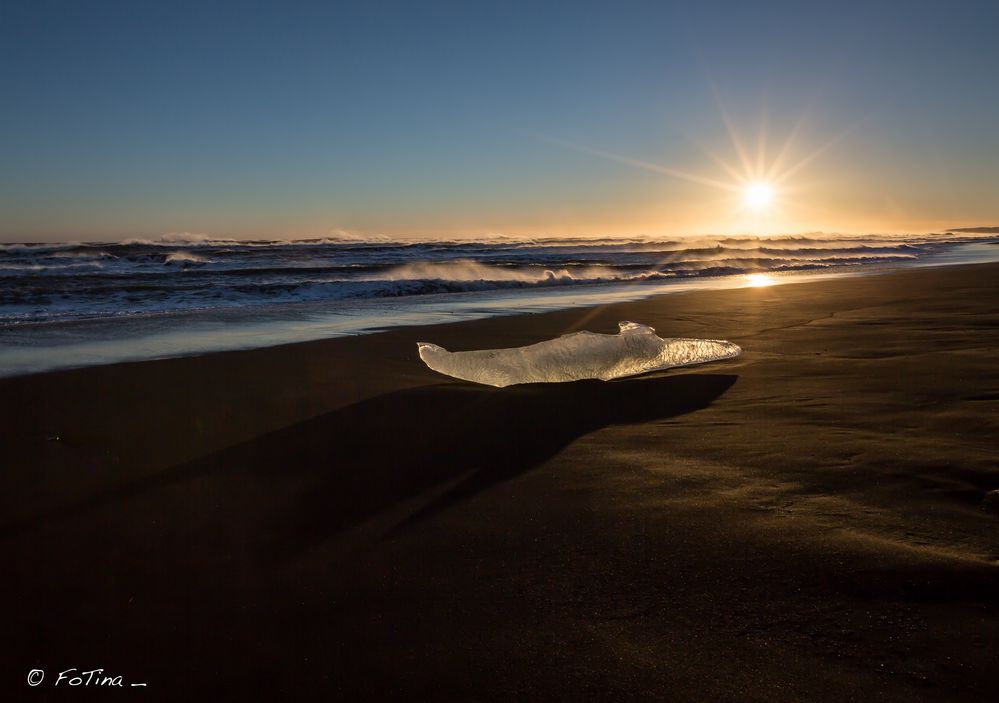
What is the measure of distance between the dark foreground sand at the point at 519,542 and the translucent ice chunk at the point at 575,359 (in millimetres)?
252

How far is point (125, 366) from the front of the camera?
17.9ft

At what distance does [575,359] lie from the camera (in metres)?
4.47

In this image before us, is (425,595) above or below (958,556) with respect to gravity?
below

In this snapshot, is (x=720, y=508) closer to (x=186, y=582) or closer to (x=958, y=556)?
(x=958, y=556)

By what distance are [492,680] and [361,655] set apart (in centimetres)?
31

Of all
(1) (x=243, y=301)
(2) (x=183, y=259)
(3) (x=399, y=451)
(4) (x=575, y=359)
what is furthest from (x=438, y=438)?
(2) (x=183, y=259)

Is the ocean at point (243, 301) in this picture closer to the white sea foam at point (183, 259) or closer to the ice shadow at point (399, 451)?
the white sea foam at point (183, 259)

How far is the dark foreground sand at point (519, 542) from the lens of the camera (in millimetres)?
1517

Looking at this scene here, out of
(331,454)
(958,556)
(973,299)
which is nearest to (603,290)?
(973,299)

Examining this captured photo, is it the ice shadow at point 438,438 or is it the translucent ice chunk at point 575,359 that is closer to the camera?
the ice shadow at point 438,438

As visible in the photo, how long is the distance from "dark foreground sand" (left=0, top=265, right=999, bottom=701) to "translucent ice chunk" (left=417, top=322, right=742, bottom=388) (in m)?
0.25

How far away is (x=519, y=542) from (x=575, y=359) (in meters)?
2.46

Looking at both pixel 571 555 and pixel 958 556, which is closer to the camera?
pixel 958 556

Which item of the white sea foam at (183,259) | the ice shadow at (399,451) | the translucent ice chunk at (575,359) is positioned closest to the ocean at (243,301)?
the white sea foam at (183,259)
